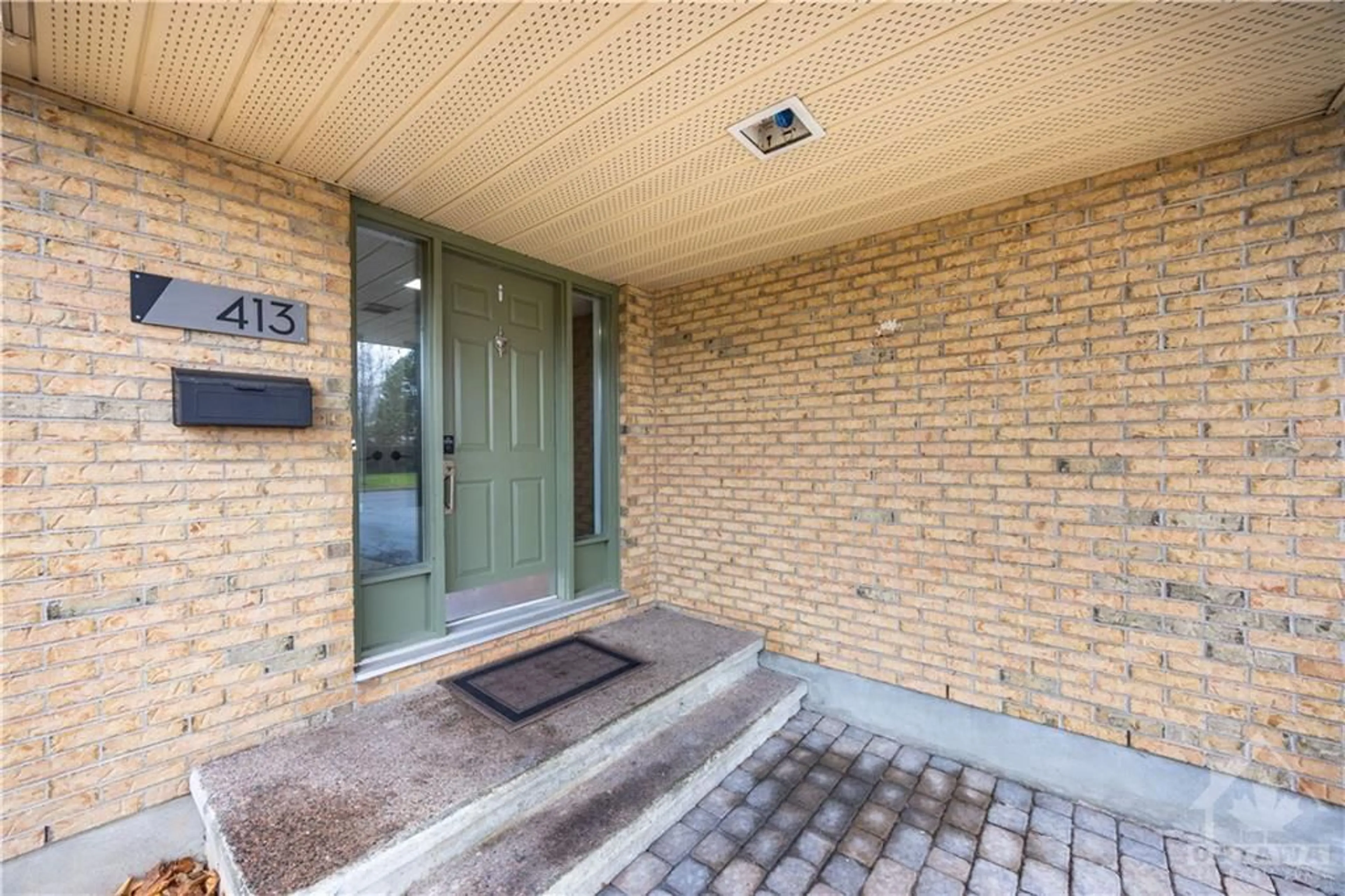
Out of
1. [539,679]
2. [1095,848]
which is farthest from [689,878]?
[1095,848]

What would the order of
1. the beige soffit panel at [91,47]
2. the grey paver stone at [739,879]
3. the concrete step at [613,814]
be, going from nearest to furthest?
1. the beige soffit panel at [91,47]
2. the concrete step at [613,814]
3. the grey paver stone at [739,879]

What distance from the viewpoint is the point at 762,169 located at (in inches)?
93.5

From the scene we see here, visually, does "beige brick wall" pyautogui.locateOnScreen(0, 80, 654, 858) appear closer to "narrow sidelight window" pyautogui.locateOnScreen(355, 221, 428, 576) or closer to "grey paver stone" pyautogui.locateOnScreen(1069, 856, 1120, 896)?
"narrow sidelight window" pyautogui.locateOnScreen(355, 221, 428, 576)

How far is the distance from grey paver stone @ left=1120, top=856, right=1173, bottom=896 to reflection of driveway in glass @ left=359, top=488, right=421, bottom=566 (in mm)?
3440

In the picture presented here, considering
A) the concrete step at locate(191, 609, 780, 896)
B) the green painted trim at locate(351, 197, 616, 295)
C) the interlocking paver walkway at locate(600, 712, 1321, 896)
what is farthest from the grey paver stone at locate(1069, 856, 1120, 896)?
the green painted trim at locate(351, 197, 616, 295)

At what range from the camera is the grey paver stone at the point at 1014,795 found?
2.46m

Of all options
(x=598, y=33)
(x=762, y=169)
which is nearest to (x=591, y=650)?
(x=762, y=169)

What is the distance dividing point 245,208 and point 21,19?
760 mm

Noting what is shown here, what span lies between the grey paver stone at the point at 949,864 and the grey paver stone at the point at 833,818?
0.33 m

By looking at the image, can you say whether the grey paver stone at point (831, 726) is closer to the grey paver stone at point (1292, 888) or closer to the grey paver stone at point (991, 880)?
the grey paver stone at point (991, 880)

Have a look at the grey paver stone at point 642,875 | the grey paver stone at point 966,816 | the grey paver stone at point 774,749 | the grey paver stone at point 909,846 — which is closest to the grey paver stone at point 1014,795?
the grey paver stone at point 966,816

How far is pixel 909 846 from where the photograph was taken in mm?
2186

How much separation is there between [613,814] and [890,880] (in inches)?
42.5

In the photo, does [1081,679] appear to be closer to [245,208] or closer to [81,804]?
[81,804]
